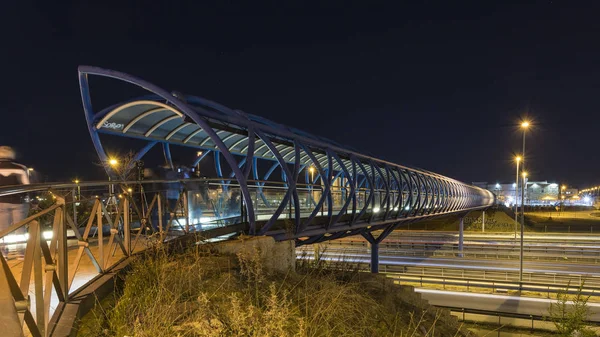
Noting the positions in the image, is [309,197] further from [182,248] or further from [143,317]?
[143,317]

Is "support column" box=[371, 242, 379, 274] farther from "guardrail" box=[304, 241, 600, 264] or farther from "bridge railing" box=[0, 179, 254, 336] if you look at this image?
"bridge railing" box=[0, 179, 254, 336]

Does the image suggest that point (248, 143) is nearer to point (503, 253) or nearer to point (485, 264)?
point (485, 264)

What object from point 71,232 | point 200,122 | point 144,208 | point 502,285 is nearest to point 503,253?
point 502,285

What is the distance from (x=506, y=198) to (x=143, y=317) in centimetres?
13516

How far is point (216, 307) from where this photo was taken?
13.6ft

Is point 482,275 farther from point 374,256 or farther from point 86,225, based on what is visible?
point 86,225

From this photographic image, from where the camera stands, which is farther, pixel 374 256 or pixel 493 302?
pixel 374 256

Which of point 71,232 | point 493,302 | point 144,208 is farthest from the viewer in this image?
point 493,302

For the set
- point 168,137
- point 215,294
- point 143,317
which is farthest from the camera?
point 168,137

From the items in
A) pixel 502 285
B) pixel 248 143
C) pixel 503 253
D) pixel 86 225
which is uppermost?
pixel 248 143

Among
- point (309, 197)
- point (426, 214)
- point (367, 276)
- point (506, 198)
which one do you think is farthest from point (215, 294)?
point (506, 198)

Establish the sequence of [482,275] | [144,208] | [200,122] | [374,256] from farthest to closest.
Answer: [482,275]
[374,256]
[200,122]
[144,208]

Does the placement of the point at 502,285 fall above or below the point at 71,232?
below

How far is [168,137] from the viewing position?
13.0 m
